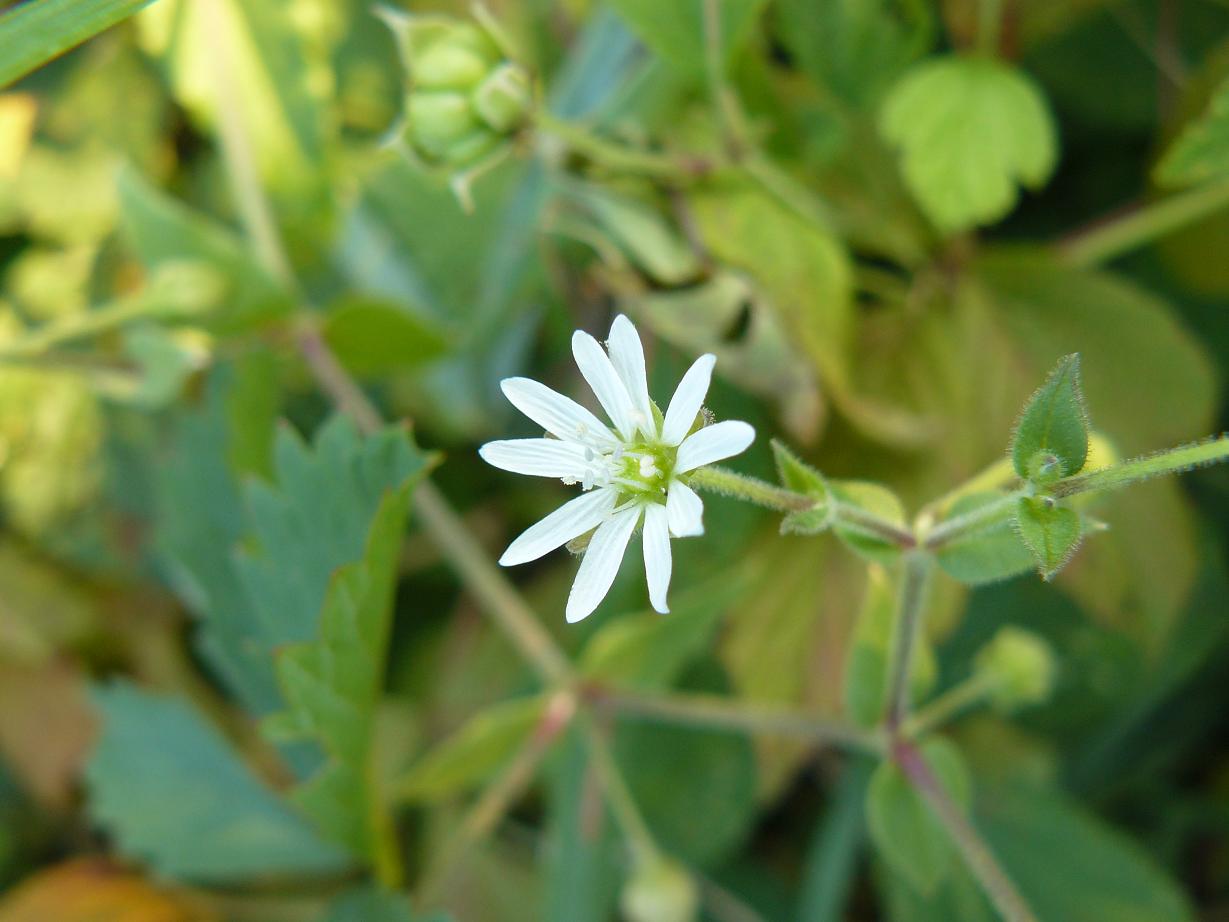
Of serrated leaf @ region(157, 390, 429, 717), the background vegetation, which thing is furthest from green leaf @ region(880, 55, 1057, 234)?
serrated leaf @ region(157, 390, 429, 717)

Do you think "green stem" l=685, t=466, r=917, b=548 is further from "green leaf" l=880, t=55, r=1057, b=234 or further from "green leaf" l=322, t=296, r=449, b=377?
"green leaf" l=322, t=296, r=449, b=377

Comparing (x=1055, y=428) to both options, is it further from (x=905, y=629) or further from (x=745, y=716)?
(x=745, y=716)

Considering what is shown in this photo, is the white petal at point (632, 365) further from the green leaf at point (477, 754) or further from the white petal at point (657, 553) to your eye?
the green leaf at point (477, 754)

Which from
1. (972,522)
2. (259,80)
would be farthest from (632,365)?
(259,80)

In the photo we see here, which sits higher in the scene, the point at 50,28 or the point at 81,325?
the point at 50,28

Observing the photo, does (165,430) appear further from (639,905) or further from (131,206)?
(639,905)

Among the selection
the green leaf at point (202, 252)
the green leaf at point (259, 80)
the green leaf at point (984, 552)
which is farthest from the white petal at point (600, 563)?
the green leaf at point (259, 80)

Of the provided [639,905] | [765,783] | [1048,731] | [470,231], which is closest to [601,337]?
[470,231]
